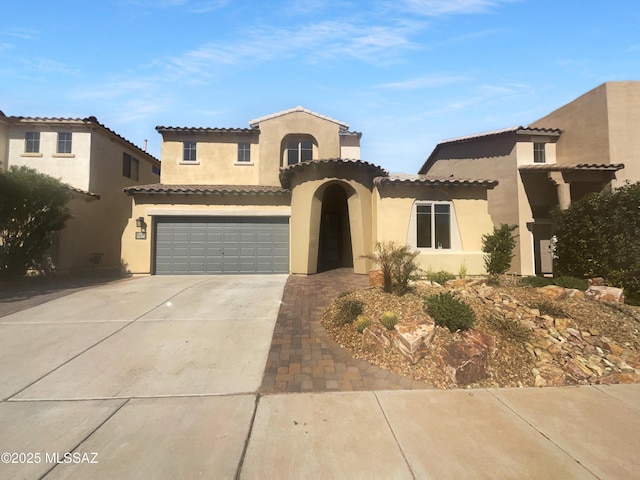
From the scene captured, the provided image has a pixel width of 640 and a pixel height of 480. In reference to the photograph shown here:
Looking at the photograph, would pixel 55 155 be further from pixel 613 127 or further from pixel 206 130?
pixel 613 127

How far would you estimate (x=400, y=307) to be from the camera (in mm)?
6211

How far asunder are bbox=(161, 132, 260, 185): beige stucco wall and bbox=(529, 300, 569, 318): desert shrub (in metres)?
13.7

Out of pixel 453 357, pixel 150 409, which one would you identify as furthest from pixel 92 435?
pixel 453 357

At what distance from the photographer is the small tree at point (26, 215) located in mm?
10430

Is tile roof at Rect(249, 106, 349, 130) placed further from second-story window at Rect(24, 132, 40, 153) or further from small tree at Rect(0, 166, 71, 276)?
second-story window at Rect(24, 132, 40, 153)

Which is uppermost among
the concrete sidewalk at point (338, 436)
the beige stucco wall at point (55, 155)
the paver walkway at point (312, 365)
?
the beige stucco wall at point (55, 155)

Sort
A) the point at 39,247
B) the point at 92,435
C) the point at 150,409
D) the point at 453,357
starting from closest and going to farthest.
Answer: the point at 92,435, the point at 150,409, the point at 453,357, the point at 39,247

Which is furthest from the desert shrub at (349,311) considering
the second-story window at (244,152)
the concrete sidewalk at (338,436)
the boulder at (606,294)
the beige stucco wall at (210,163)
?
the second-story window at (244,152)

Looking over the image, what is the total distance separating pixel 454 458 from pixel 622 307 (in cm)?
699

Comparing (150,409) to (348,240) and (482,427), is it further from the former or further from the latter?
(348,240)

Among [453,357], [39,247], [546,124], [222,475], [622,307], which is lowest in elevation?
[222,475]

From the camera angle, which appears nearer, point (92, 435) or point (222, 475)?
point (222, 475)

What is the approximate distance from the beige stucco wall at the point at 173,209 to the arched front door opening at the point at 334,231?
3756mm

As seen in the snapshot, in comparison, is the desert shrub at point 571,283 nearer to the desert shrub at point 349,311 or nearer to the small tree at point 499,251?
the small tree at point 499,251
